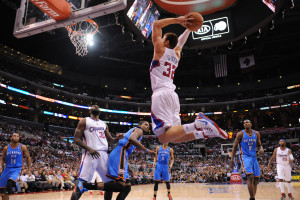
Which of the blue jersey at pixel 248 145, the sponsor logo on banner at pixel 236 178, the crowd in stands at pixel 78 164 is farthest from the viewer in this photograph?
the sponsor logo on banner at pixel 236 178

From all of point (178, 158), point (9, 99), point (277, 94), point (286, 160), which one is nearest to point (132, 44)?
point (178, 158)

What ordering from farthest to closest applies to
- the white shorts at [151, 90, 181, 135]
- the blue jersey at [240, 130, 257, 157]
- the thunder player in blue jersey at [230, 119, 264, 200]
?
the blue jersey at [240, 130, 257, 157], the thunder player in blue jersey at [230, 119, 264, 200], the white shorts at [151, 90, 181, 135]

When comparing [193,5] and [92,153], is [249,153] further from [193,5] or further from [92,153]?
[193,5]

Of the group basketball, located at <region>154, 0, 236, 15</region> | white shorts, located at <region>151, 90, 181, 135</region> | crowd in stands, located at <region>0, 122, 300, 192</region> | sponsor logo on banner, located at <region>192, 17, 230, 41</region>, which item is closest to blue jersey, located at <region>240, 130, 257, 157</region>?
white shorts, located at <region>151, 90, 181, 135</region>

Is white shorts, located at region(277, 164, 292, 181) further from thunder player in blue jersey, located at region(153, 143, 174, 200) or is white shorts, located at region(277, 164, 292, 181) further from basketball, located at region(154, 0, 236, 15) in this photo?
basketball, located at region(154, 0, 236, 15)

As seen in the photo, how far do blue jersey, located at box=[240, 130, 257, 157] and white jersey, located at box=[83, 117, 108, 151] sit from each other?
3.49 metres

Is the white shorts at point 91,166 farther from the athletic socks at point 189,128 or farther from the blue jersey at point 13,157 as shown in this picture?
the blue jersey at point 13,157

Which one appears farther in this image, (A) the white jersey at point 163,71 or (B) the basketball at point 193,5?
(B) the basketball at point 193,5

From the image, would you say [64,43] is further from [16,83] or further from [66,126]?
[66,126]

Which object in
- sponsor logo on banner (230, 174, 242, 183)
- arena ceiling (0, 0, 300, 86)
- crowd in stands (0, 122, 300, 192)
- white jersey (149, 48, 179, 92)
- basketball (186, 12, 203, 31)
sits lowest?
sponsor logo on banner (230, 174, 242, 183)

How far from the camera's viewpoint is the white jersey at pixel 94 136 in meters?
4.72

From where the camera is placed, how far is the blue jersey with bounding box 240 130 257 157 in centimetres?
609

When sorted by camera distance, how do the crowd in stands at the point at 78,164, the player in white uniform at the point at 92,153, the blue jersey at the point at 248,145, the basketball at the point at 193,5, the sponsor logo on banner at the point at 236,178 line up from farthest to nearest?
the sponsor logo on banner at the point at 236,178 < the crowd in stands at the point at 78,164 < the basketball at the point at 193,5 < the blue jersey at the point at 248,145 < the player in white uniform at the point at 92,153

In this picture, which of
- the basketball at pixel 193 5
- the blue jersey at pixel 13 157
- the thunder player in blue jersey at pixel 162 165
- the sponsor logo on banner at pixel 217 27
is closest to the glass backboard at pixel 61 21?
the blue jersey at pixel 13 157
